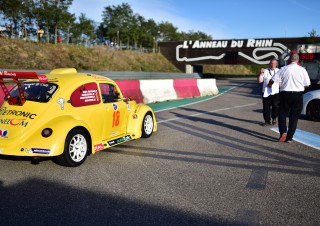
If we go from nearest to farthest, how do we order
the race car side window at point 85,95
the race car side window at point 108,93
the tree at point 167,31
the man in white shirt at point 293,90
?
the race car side window at point 85,95 → the race car side window at point 108,93 → the man in white shirt at point 293,90 → the tree at point 167,31

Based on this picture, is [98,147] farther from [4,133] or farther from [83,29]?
[83,29]

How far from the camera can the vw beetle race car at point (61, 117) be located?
5.13 metres

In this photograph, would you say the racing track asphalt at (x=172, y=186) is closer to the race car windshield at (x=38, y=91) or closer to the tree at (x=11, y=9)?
the race car windshield at (x=38, y=91)

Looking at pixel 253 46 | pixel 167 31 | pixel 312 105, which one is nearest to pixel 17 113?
pixel 312 105

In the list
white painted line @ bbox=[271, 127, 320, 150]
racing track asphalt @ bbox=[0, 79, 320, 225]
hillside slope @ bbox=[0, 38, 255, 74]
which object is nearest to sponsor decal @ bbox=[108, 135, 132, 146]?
racing track asphalt @ bbox=[0, 79, 320, 225]

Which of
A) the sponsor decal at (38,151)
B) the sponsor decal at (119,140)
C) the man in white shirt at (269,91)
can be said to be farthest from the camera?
the man in white shirt at (269,91)

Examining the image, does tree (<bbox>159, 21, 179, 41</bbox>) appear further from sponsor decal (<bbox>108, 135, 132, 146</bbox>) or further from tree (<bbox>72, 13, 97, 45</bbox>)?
sponsor decal (<bbox>108, 135, 132, 146</bbox>)

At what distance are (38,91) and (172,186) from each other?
301 centimetres

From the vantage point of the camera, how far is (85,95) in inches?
241

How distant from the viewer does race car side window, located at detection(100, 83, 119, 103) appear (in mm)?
6701

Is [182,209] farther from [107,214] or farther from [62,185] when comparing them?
[62,185]

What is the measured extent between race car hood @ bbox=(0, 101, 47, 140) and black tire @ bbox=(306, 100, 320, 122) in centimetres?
864

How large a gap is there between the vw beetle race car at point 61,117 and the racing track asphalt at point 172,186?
0.34 m

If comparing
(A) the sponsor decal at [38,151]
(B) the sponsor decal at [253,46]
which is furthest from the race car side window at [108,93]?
(B) the sponsor decal at [253,46]
